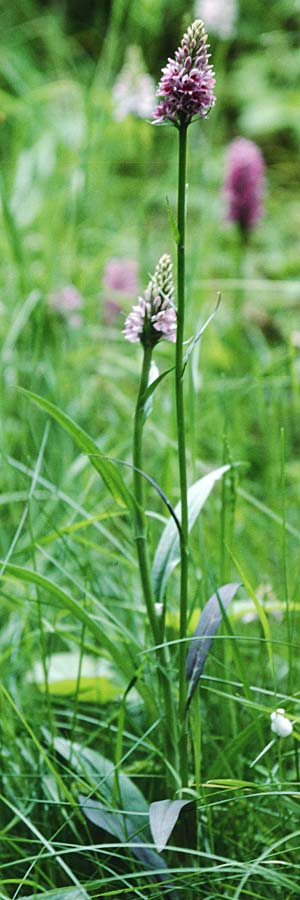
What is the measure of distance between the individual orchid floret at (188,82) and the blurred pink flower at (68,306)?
93 centimetres

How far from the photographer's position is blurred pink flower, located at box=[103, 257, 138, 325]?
67.0 inches

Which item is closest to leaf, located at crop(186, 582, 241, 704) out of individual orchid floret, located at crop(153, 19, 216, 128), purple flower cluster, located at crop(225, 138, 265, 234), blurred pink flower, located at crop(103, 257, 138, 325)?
individual orchid floret, located at crop(153, 19, 216, 128)

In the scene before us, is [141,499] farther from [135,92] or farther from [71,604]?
[135,92]

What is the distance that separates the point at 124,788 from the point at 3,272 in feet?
3.68

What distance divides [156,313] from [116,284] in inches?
45.7

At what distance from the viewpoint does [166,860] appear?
0.68 metres

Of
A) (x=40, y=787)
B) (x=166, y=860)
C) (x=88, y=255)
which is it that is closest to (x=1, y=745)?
(x=40, y=787)

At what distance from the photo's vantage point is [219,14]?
5.96ft

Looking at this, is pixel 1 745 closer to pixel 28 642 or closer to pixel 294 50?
pixel 28 642

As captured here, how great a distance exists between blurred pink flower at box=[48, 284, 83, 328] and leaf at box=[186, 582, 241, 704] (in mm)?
871

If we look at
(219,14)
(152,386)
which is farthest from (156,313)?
(219,14)

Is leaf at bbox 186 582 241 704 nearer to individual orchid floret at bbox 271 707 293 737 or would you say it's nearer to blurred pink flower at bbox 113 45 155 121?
individual orchid floret at bbox 271 707 293 737

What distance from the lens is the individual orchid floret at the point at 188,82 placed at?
0.54 metres

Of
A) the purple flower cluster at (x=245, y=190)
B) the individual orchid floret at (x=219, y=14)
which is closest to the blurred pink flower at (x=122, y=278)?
the purple flower cluster at (x=245, y=190)
